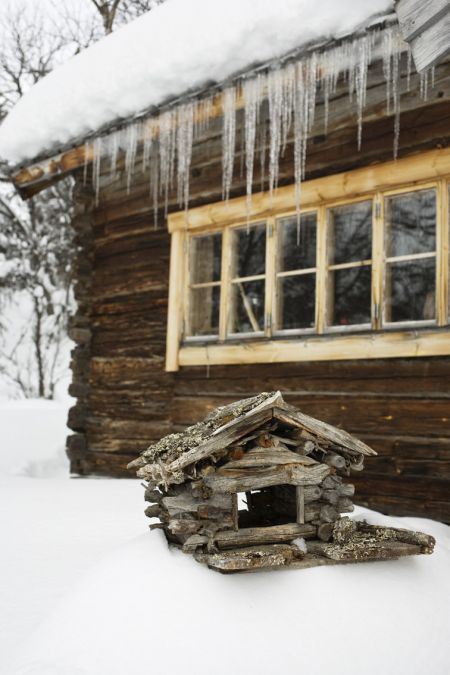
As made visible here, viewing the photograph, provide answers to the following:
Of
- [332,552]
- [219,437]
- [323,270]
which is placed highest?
[323,270]

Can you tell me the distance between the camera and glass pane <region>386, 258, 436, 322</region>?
7.96 m

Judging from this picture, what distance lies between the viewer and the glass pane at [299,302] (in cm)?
908

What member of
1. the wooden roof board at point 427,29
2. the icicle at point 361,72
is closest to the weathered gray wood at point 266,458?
the wooden roof board at point 427,29

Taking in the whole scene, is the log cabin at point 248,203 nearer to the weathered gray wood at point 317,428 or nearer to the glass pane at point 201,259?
the glass pane at point 201,259

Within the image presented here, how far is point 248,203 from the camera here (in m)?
5.63

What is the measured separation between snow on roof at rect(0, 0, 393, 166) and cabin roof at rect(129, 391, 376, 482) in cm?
287

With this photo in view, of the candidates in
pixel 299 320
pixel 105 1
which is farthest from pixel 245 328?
pixel 105 1

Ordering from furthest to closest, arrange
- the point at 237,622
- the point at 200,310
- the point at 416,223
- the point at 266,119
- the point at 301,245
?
1. the point at 301,245
2. the point at 416,223
3. the point at 200,310
4. the point at 266,119
5. the point at 237,622

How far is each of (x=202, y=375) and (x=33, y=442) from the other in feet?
13.5

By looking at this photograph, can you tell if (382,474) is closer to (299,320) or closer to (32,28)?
(299,320)

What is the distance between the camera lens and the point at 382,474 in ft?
15.6

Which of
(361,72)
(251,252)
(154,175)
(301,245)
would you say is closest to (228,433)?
(361,72)

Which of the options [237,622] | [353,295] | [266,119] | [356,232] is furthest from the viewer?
[353,295]

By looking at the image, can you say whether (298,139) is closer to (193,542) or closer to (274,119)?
(274,119)
